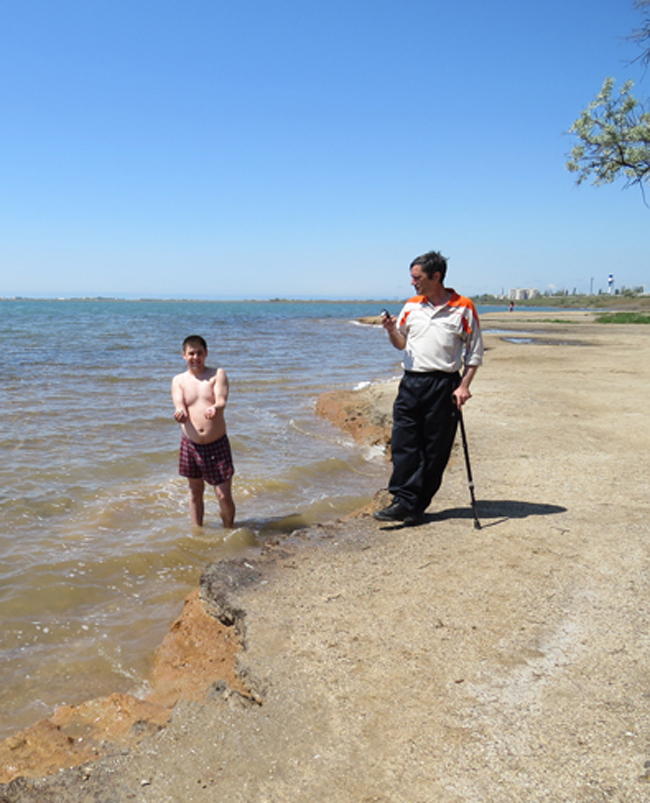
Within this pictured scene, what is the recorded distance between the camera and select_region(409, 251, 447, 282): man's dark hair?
4594 mm

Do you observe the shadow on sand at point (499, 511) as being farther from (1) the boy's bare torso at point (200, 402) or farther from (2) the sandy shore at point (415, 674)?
(1) the boy's bare torso at point (200, 402)

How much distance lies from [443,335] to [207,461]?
2.36 m

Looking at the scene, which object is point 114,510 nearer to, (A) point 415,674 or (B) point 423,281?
(B) point 423,281

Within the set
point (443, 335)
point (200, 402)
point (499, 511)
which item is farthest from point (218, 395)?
point (499, 511)

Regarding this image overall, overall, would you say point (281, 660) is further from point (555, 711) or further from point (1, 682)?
point (1, 682)

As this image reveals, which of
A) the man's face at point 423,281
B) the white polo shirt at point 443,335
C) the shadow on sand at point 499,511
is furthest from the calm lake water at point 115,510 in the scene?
the man's face at point 423,281

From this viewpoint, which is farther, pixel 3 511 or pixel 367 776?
pixel 3 511

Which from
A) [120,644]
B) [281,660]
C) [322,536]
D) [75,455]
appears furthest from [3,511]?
[281,660]

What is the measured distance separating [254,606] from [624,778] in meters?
2.00

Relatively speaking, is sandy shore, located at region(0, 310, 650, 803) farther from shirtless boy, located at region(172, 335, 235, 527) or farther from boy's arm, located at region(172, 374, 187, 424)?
boy's arm, located at region(172, 374, 187, 424)

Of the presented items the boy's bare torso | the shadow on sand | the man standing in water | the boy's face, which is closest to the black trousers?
the man standing in water

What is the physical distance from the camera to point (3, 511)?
19.1ft

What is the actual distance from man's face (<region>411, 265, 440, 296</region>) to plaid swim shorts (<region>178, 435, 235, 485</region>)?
87.1 inches

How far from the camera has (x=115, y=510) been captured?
6.03 metres
